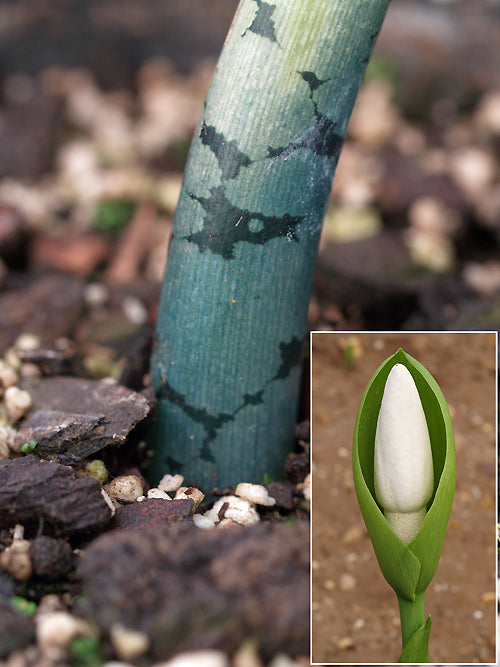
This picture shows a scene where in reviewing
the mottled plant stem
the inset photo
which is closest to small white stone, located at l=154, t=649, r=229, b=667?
the inset photo

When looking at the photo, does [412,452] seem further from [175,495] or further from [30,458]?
[30,458]

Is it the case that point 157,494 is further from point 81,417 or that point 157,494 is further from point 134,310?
point 134,310

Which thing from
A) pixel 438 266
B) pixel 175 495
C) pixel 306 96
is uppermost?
pixel 306 96

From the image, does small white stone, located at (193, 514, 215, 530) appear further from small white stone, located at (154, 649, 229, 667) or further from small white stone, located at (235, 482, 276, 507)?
small white stone, located at (154, 649, 229, 667)

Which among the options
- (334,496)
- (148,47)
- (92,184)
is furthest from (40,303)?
(148,47)

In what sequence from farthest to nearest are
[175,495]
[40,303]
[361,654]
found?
1. [40,303]
2. [175,495]
3. [361,654]

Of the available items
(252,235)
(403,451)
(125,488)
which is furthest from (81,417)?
(403,451)

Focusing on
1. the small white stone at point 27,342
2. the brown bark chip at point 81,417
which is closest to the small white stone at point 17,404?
the brown bark chip at point 81,417
